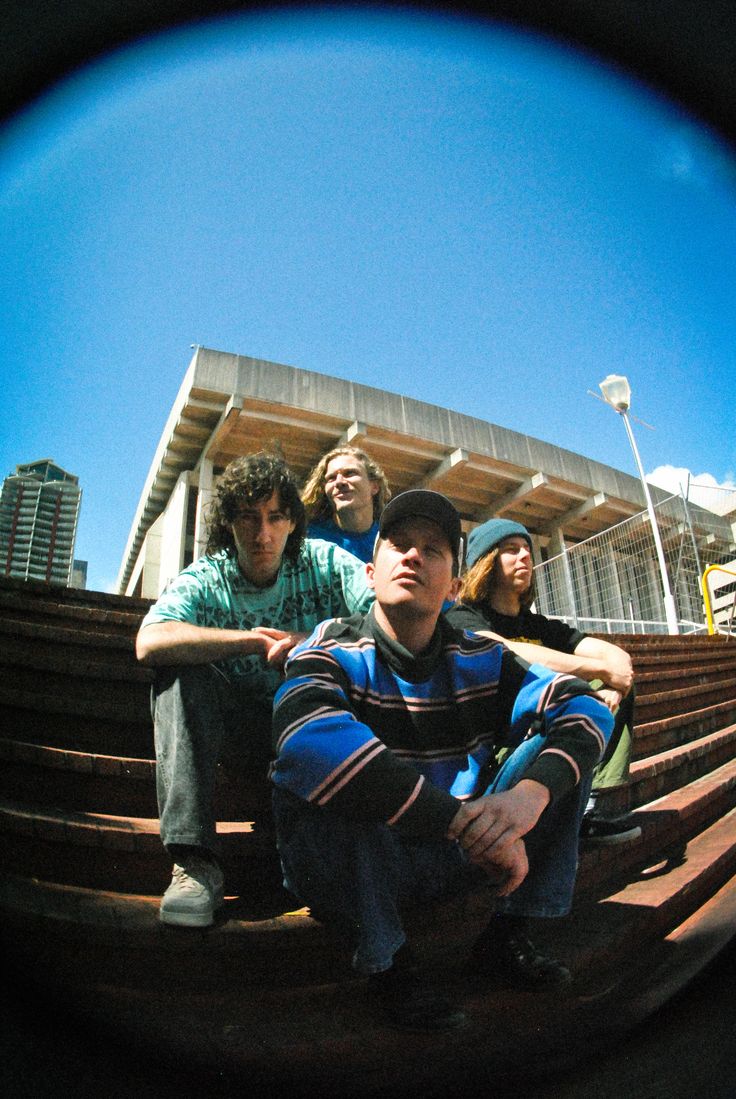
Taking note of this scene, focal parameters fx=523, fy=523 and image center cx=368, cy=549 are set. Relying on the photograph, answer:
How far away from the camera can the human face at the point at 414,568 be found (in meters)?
0.81

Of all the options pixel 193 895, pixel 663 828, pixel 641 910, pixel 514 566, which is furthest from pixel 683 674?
pixel 193 895

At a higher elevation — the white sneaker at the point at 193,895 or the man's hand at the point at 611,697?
the man's hand at the point at 611,697

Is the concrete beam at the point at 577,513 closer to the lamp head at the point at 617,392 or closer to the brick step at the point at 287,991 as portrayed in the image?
the lamp head at the point at 617,392

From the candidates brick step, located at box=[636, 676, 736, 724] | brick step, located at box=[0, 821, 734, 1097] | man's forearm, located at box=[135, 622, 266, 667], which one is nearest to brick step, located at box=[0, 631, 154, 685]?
man's forearm, located at box=[135, 622, 266, 667]

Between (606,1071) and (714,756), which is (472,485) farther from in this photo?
(606,1071)

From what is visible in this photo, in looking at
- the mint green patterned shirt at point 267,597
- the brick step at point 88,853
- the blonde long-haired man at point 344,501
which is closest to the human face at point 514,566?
the mint green patterned shirt at point 267,597

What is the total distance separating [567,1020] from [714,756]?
1.49 m

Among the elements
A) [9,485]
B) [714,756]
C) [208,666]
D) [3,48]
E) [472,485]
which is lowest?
[714,756]

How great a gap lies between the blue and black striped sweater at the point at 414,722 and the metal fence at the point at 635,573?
117 inches

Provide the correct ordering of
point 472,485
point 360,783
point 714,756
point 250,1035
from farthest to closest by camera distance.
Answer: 1. point 472,485
2. point 714,756
3. point 360,783
4. point 250,1035

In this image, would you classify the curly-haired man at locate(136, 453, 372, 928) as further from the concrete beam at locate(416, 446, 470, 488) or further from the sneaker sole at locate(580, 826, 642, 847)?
the concrete beam at locate(416, 446, 470, 488)

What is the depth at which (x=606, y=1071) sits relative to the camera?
0.56 meters

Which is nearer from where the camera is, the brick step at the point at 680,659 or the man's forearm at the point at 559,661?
the man's forearm at the point at 559,661

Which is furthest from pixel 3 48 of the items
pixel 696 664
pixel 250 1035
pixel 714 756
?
pixel 696 664
